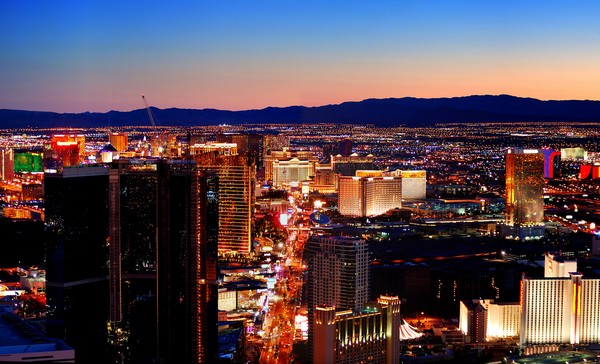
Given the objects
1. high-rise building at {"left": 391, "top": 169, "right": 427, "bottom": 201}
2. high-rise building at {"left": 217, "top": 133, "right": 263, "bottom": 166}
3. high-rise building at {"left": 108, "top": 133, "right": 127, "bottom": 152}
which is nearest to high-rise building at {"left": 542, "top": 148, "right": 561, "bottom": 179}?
high-rise building at {"left": 391, "top": 169, "right": 427, "bottom": 201}

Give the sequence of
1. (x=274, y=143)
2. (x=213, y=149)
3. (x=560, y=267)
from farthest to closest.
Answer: (x=274, y=143) → (x=213, y=149) → (x=560, y=267)

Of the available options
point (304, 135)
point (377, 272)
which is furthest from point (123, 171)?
point (304, 135)

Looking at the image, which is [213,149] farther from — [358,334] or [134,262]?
[134,262]

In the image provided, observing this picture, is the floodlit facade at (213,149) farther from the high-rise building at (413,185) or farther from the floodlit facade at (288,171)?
the floodlit facade at (288,171)

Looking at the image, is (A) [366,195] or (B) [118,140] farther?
(A) [366,195]

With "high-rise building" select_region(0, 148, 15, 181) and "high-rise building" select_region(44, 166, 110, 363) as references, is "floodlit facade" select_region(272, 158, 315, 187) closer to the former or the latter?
"high-rise building" select_region(0, 148, 15, 181)

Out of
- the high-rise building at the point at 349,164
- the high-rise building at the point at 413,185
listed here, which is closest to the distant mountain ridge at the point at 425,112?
the high-rise building at the point at 349,164

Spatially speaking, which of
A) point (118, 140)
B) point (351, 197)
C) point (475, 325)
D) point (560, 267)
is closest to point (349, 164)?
point (351, 197)

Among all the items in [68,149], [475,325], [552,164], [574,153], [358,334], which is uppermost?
[68,149]
